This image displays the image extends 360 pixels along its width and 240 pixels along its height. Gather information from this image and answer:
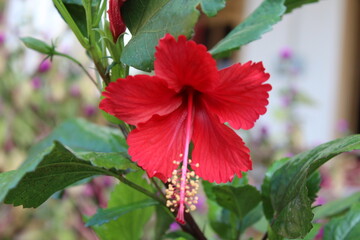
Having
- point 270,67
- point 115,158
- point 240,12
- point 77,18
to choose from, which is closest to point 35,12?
point 77,18

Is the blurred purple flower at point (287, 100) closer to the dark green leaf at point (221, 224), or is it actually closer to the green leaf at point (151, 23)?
the dark green leaf at point (221, 224)

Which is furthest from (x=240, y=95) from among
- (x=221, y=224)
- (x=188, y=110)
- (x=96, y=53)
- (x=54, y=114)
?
(x=54, y=114)

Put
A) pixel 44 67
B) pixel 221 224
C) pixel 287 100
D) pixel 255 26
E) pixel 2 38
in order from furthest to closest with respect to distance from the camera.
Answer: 1. pixel 287 100
2. pixel 2 38
3. pixel 44 67
4. pixel 221 224
5. pixel 255 26

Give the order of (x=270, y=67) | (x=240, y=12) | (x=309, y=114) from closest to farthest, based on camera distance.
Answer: (x=309, y=114) < (x=270, y=67) < (x=240, y=12)

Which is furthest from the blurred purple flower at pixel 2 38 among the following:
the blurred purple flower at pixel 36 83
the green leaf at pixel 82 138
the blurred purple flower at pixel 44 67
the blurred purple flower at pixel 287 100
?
the green leaf at pixel 82 138

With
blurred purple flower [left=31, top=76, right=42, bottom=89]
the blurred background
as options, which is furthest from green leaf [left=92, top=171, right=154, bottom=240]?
blurred purple flower [left=31, top=76, right=42, bottom=89]

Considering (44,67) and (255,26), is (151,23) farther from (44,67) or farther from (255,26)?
(44,67)

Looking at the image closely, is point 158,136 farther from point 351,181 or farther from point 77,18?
point 351,181
